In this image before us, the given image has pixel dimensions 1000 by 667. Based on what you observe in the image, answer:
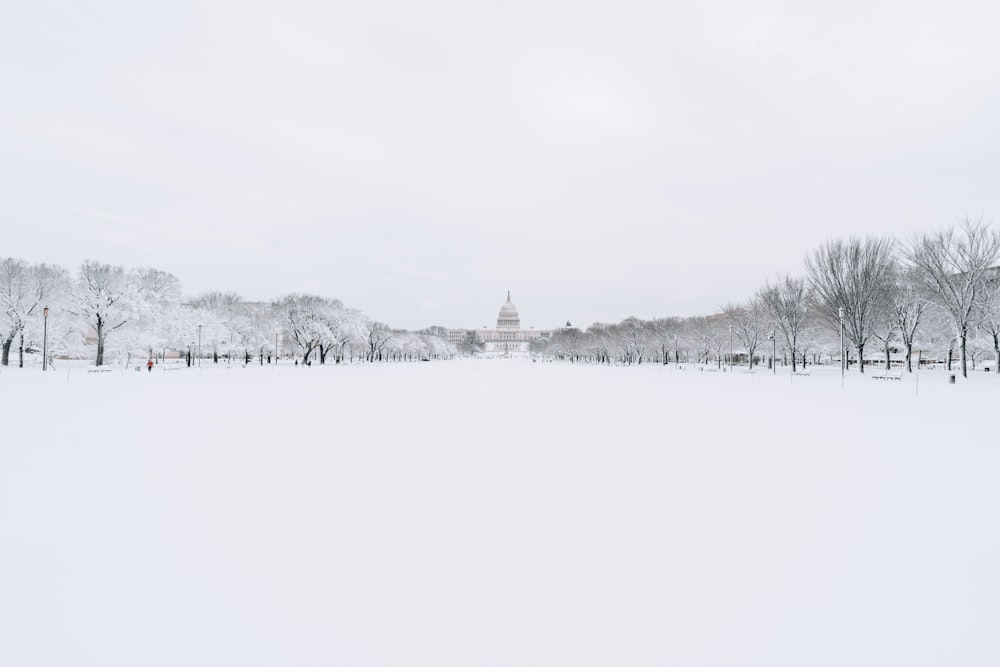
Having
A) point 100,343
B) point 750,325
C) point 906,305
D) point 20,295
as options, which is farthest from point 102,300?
Result: point 906,305

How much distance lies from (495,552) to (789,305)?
5821cm

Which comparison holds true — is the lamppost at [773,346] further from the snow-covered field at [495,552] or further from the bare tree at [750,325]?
the snow-covered field at [495,552]

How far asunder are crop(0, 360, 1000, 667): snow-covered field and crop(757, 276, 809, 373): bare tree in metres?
46.8

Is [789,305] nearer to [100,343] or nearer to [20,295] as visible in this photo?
[100,343]

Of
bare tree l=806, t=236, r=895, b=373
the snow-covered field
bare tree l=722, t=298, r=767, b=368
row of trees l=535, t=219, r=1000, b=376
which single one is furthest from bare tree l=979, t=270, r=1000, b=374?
the snow-covered field

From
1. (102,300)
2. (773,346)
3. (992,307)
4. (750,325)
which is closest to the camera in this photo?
(992,307)

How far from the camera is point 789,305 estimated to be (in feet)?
183

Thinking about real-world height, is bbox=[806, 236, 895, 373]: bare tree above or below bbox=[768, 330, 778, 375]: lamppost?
above

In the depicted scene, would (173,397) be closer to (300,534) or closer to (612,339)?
(300,534)

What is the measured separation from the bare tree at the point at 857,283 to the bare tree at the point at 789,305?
13.2 ft

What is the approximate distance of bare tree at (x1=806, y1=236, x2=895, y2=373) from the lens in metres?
47.6

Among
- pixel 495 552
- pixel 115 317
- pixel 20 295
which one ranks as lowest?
pixel 495 552

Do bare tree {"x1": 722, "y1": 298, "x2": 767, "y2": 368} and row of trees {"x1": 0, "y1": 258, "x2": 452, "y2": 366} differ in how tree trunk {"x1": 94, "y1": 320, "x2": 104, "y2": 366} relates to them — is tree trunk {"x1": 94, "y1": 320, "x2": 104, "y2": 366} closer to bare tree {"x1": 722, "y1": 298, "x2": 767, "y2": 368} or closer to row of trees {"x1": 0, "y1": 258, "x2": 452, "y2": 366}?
row of trees {"x1": 0, "y1": 258, "x2": 452, "y2": 366}

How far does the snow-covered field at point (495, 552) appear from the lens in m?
4.32
